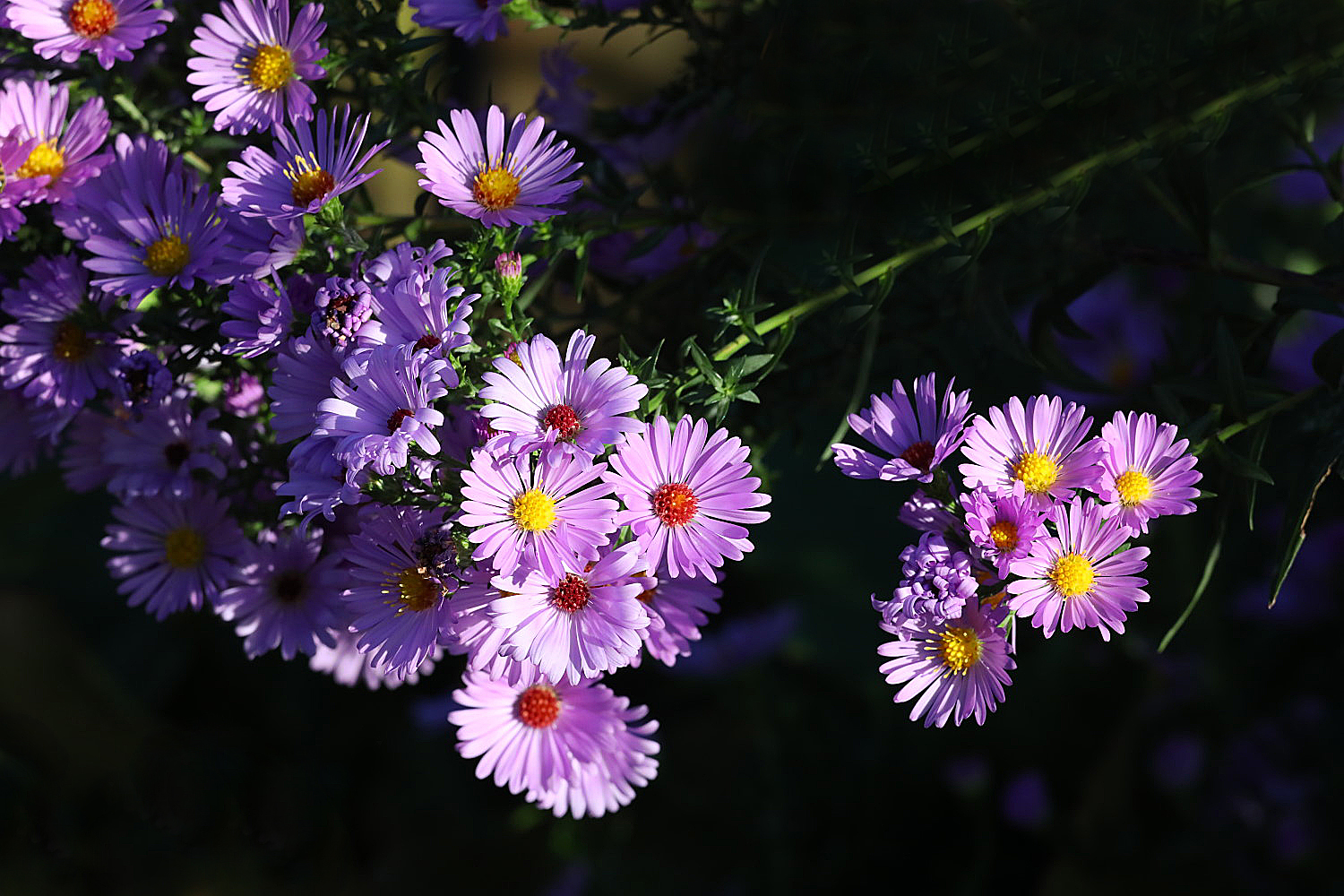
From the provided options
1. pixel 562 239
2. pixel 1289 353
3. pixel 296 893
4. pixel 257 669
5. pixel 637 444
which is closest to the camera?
pixel 637 444

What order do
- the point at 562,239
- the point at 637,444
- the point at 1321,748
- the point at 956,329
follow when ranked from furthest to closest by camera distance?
the point at 1321,748 < the point at 956,329 < the point at 562,239 < the point at 637,444

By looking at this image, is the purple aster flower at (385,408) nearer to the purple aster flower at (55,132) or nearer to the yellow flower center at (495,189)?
the yellow flower center at (495,189)

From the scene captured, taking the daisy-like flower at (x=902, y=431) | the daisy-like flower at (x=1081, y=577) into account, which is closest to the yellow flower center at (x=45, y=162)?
the daisy-like flower at (x=902, y=431)

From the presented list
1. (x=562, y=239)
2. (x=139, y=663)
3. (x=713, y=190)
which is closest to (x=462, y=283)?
(x=562, y=239)

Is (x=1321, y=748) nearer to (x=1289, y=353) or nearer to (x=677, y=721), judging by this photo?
(x=1289, y=353)

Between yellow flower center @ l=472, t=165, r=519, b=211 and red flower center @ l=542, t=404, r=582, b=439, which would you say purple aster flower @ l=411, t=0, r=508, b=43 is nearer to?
yellow flower center @ l=472, t=165, r=519, b=211

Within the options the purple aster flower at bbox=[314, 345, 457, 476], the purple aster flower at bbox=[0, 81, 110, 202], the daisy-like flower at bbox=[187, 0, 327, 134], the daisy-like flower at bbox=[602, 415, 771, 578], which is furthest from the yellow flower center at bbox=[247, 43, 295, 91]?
the daisy-like flower at bbox=[602, 415, 771, 578]
